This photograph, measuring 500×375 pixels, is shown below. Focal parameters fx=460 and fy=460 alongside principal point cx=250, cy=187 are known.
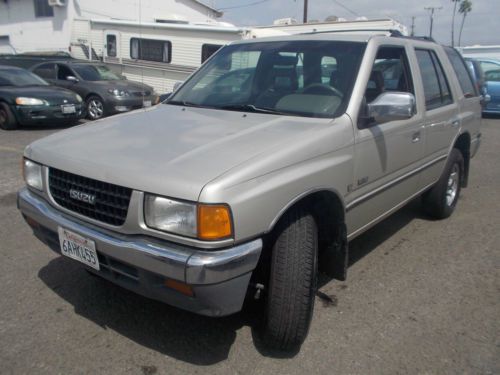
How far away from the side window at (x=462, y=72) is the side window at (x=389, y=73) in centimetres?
125

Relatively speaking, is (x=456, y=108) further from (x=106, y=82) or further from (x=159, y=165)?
(x=106, y=82)

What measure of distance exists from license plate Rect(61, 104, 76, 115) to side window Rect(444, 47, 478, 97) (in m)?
7.93

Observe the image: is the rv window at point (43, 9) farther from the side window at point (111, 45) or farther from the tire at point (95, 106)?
the tire at point (95, 106)

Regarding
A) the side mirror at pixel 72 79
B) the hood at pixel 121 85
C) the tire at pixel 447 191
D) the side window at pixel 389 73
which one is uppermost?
the side window at pixel 389 73

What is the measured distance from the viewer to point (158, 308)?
123 inches

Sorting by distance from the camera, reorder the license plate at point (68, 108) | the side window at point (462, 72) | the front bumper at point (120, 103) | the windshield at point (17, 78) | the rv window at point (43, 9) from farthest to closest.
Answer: the rv window at point (43, 9) < the front bumper at point (120, 103) < the windshield at point (17, 78) < the license plate at point (68, 108) < the side window at point (462, 72)

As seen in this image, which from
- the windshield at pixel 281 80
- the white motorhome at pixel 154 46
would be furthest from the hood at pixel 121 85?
the windshield at pixel 281 80

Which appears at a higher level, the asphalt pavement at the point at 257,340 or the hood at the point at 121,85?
the hood at the point at 121,85

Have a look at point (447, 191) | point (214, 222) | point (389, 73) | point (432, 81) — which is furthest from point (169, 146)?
point (447, 191)

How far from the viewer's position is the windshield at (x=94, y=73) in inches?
486

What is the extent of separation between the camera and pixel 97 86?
11805 mm

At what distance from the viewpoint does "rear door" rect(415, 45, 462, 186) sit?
13.3 feet

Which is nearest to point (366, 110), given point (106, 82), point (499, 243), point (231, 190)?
point (231, 190)

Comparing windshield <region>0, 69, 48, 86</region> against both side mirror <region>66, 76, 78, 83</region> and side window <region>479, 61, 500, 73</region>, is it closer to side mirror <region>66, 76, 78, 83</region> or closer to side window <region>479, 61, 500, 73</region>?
side mirror <region>66, 76, 78, 83</region>
